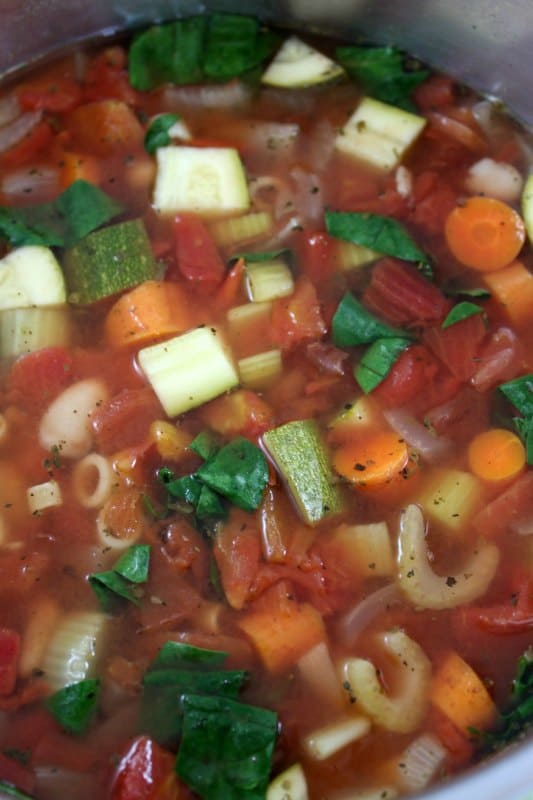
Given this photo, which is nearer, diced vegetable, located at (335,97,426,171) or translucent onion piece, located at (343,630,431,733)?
translucent onion piece, located at (343,630,431,733)

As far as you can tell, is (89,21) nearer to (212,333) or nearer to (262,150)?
(262,150)

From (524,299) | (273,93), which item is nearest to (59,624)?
(524,299)

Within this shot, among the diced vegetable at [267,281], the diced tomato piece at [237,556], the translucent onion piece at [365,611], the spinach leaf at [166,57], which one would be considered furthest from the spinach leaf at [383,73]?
the translucent onion piece at [365,611]

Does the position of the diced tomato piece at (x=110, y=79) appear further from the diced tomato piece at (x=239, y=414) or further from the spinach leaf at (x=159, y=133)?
the diced tomato piece at (x=239, y=414)

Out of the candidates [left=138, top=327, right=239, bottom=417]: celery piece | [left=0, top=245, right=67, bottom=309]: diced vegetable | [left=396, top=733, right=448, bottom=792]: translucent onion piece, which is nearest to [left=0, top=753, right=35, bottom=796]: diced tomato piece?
[left=396, top=733, right=448, bottom=792]: translucent onion piece

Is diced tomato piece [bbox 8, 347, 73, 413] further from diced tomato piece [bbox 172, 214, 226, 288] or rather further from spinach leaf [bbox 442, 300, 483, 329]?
spinach leaf [bbox 442, 300, 483, 329]

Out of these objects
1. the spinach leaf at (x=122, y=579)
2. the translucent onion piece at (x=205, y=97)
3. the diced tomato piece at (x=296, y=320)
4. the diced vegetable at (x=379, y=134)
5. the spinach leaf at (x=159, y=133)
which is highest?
the diced vegetable at (x=379, y=134)
